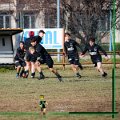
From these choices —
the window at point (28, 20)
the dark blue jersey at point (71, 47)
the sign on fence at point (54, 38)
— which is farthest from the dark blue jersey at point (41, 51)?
the window at point (28, 20)

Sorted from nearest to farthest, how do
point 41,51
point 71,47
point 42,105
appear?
point 42,105
point 41,51
point 71,47

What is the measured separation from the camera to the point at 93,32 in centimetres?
3183

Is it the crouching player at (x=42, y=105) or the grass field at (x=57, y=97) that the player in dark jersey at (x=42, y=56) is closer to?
the grass field at (x=57, y=97)

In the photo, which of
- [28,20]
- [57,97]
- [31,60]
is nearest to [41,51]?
[31,60]

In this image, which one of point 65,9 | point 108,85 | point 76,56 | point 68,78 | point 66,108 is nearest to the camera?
point 66,108

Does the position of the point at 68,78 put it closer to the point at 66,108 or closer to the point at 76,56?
the point at 76,56

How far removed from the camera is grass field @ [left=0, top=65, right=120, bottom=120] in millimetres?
11430

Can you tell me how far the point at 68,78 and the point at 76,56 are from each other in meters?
2.39

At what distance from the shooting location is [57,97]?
1461 cm

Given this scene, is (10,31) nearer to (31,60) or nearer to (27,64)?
(27,64)

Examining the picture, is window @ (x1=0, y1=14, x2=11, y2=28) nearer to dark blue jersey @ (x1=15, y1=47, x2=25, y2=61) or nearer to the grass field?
dark blue jersey @ (x1=15, y1=47, x2=25, y2=61)

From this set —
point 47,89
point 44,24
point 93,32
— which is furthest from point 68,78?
point 44,24

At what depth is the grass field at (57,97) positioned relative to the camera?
11.4 meters

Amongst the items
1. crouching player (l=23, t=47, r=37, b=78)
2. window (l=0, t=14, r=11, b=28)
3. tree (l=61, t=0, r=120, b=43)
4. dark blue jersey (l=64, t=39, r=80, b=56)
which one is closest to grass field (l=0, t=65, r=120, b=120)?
crouching player (l=23, t=47, r=37, b=78)
